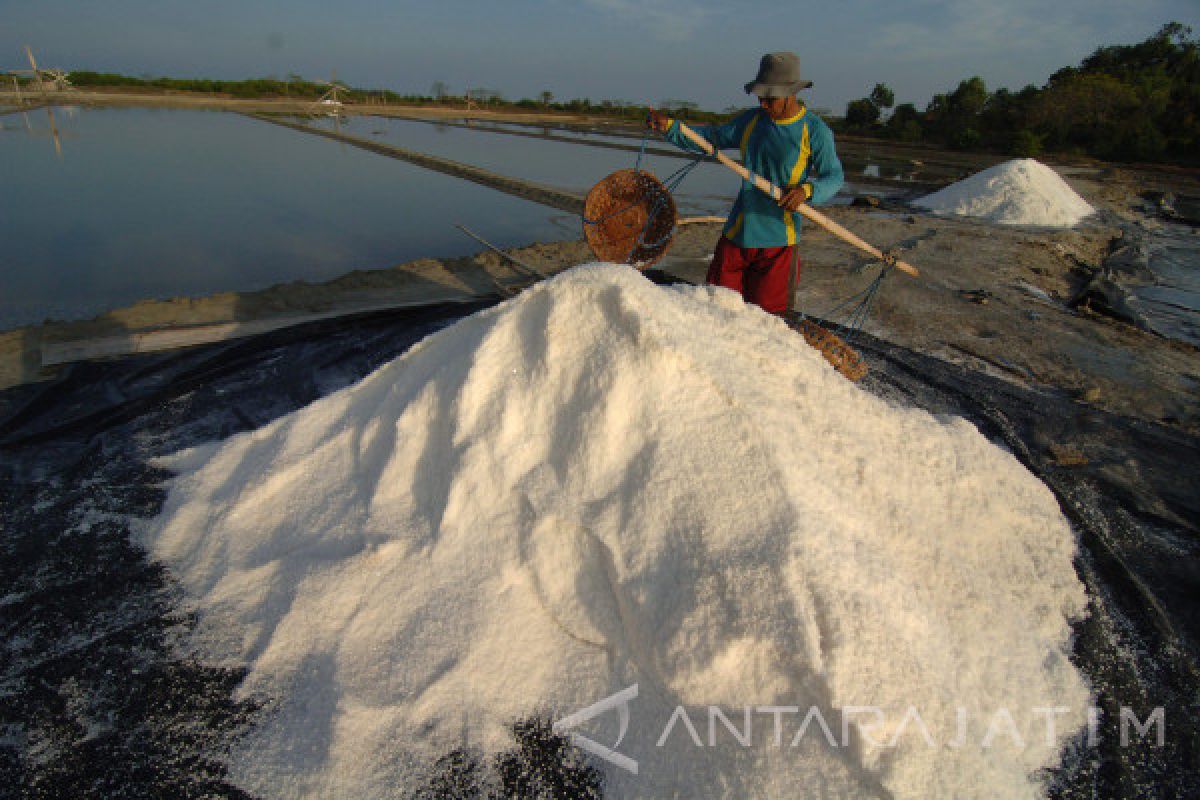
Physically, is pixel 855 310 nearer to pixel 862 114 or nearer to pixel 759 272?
pixel 759 272

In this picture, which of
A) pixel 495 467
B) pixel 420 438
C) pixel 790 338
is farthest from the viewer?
pixel 790 338

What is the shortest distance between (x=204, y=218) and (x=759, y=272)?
5518mm

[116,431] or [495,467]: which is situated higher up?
[495,467]

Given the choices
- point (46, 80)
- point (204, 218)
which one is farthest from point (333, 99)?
point (204, 218)

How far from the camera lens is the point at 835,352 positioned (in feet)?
6.78

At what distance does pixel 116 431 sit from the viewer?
2207 mm

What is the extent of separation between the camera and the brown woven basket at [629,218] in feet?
8.89

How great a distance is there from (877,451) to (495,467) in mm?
1037

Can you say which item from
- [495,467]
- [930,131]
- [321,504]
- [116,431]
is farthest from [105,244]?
[930,131]

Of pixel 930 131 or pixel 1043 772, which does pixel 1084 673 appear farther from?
pixel 930 131

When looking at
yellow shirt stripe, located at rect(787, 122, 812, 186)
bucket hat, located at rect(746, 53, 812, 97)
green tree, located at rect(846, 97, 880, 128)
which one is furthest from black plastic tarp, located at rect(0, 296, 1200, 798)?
green tree, located at rect(846, 97, 880, 128)

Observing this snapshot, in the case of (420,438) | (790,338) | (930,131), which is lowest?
(420,438)

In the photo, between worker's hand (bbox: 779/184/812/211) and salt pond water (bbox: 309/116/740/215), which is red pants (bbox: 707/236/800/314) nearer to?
worker's hand (bbox: 779/184/812/211)

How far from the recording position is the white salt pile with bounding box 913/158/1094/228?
→ 6.96 metres
